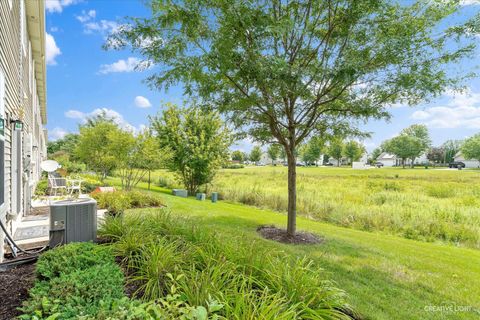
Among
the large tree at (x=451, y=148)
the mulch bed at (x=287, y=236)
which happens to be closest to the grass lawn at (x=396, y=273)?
the mulch bed at (x=287, y=236)

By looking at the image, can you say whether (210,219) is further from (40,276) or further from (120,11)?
(120,11)

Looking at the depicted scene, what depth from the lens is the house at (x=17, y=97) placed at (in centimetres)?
393

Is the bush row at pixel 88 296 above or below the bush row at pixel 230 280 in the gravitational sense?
above

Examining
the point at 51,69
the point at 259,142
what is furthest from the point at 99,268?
the point at 51,69

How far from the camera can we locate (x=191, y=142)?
523 inches

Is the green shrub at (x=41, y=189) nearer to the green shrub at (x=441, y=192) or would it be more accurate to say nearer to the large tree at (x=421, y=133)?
the green shrub at (x=441, y=192)

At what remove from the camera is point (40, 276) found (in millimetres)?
2680

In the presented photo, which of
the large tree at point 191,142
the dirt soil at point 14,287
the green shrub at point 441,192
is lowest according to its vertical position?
the green shrub at point 441,192

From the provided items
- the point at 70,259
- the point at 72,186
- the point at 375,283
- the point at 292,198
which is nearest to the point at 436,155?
the point at 292,198

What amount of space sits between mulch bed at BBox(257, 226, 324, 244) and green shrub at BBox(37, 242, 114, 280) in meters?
3.74

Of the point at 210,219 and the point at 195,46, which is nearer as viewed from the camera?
the point at 195,46

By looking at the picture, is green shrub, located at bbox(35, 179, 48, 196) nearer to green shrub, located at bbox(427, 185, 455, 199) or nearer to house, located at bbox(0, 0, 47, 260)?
house, located at bbox(0, 0, 47, 260)

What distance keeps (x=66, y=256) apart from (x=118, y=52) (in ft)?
12.5

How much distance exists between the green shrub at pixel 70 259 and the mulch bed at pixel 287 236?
3740 millimetres
